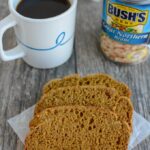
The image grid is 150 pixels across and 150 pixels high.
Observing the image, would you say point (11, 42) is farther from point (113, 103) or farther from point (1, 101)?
point (113, 103)

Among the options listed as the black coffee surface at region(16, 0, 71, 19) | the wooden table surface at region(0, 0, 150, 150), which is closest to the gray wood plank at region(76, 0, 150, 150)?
the wooden table surface at region(0, 0, 150, 150)

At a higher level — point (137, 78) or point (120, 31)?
point (120, 31)

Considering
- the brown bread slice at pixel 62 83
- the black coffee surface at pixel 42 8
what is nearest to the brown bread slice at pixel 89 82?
the brown bread slice at pixel 62 83

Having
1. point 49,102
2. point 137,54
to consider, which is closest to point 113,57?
point 137,54

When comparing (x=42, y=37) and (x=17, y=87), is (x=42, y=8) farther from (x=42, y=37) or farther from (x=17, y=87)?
(x=17, y=87)

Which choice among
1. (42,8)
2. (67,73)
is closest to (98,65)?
(67,73)

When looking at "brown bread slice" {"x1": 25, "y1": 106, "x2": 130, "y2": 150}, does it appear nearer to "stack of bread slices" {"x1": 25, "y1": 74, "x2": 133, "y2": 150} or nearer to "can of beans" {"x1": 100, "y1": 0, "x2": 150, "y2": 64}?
"stack of bread slices" {"x1": 25, "y1": 74, "x2": 133, "y2": 150}
